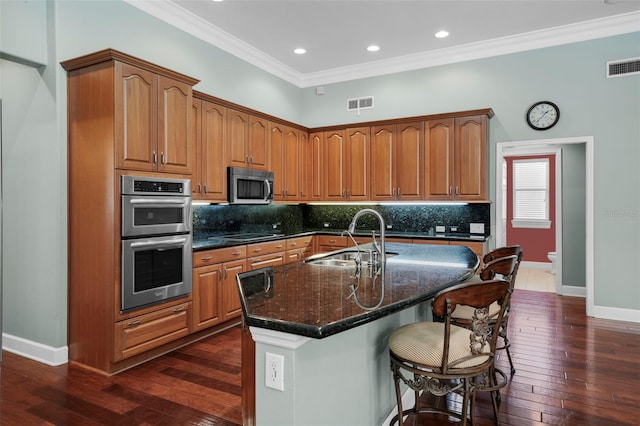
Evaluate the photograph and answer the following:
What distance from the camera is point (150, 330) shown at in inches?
130

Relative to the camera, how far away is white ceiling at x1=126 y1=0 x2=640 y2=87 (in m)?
4.21

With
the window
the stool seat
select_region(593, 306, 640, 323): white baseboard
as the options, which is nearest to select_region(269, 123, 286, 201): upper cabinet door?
the stool seat

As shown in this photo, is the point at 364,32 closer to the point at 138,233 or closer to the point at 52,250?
the point at 138,233

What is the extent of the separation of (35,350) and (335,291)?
119 inches

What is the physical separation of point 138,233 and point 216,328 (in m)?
1.51

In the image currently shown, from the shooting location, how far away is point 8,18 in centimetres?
327

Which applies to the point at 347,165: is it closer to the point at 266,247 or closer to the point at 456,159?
the point at 456,159

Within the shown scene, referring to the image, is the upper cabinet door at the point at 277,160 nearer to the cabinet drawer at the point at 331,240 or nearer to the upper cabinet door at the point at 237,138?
the upper cabinet door at the point at 237,138

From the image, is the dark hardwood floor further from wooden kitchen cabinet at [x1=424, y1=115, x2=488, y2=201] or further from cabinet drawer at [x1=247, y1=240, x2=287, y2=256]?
wooden kitchen cabinet at [x1=424, y1=115, x2=488, y2=201]

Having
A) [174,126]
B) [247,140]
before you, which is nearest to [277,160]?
[247,140]

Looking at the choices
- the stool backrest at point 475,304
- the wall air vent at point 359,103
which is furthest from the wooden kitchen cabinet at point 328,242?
the stool backrest at point 475,304

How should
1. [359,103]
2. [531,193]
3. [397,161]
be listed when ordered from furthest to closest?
[531,193] < [359,103] < [397,161]

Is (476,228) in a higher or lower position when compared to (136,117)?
lower

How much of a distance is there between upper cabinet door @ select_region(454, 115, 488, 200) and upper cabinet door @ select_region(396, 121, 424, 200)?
1.60ft
